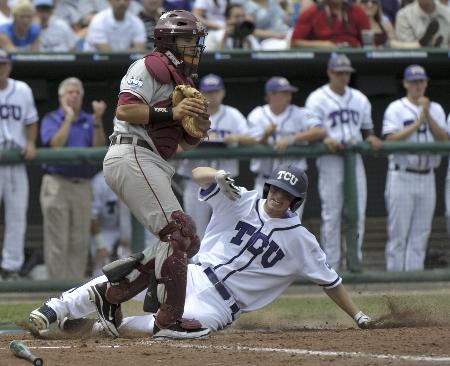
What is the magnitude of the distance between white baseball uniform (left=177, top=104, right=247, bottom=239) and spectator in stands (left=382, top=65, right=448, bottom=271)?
1438mm

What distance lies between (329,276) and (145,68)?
1.71 m

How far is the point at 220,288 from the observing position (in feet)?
20.9

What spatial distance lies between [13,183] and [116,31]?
2.49m

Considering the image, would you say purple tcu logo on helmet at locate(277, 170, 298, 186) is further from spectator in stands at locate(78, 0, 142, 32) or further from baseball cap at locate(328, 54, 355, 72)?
spectator in stands at locate(78, 0, 142, 32)

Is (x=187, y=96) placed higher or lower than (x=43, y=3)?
lower

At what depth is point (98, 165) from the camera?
917 centimetres

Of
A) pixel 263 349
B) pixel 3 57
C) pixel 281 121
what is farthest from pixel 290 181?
pixel 3 57

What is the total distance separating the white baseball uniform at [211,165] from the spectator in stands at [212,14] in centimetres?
157

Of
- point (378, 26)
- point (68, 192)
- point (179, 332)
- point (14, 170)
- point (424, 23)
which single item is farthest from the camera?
point (378, 26)

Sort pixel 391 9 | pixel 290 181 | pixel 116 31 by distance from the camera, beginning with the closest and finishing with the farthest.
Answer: pixel 290 181 < pixel 116 31 < pixel 391 9

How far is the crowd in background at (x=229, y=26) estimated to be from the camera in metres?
10.7

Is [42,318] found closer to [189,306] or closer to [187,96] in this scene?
[189,306]

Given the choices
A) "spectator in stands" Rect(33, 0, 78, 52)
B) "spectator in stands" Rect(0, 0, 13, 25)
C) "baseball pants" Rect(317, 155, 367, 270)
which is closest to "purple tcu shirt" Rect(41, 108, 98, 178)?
"spectator in stands" Rect(33, 0, 78, 52)

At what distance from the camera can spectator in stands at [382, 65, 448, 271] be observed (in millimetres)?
9328
